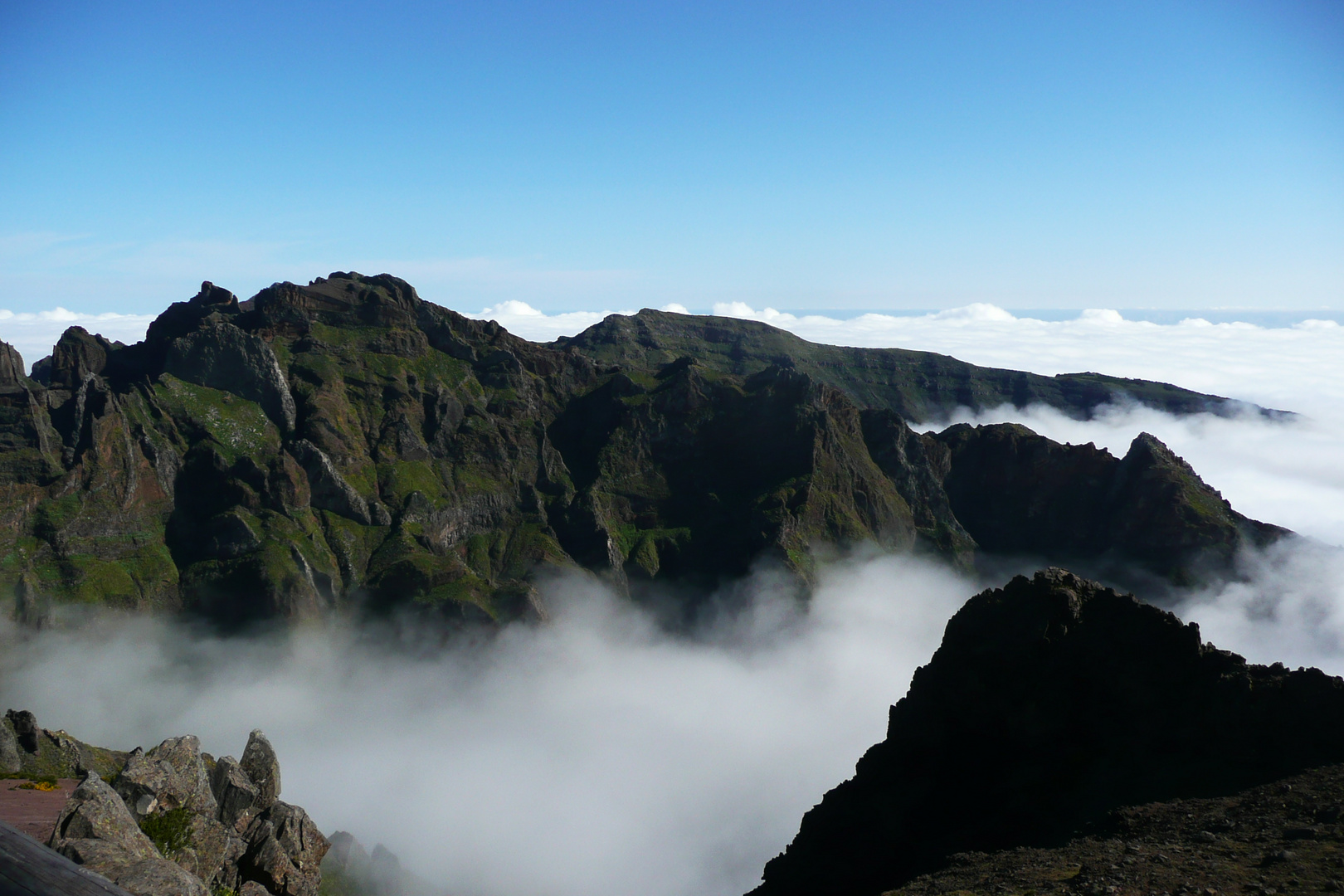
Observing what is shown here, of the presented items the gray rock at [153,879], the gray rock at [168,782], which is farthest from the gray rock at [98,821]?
the gray rock at [168,782]

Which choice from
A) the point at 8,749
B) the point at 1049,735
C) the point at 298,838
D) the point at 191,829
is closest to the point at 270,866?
the point at 298,838

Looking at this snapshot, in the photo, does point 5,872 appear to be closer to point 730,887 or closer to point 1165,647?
point 1165,647

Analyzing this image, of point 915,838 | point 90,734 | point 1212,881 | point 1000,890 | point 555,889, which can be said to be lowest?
point 555,889

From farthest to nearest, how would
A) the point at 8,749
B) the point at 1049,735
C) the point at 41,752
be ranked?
1. the point at 41,752
2. the point at 1049,735
3. the point at 8,749

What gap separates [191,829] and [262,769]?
18.5 m

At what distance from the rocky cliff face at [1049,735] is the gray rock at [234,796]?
42.5m

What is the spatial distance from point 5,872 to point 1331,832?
2324 inches

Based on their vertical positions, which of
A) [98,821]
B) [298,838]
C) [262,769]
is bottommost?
[298,838]

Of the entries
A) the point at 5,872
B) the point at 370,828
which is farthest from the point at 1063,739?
the point at 370,828

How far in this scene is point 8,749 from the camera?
66438 millimetres

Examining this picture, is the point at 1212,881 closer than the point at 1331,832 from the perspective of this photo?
Yes

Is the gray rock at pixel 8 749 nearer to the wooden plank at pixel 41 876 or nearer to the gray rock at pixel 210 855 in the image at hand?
the gray rock at pixel 210 855

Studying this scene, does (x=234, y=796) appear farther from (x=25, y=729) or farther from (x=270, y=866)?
(x=25, y=729)

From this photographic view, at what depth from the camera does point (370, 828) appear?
615 feet
